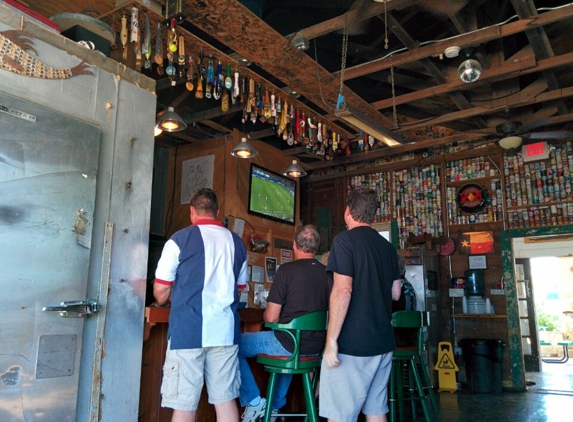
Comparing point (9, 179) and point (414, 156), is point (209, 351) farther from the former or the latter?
point (414, 156)

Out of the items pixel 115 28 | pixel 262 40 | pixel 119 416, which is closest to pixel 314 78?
pixel 262 40

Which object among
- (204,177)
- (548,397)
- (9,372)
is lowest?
(548,397)

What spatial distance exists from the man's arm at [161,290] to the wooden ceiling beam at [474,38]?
2.86 meters

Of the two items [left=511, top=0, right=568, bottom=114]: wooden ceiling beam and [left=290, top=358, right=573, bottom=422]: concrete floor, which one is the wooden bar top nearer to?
[left=290, top=358, right=573, bottom=422]: concrete floor

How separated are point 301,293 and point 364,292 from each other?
76cm

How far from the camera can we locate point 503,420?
4328 mm

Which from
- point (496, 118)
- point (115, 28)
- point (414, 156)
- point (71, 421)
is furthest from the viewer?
point (414, 156)

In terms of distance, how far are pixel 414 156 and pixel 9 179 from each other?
6.13 metres

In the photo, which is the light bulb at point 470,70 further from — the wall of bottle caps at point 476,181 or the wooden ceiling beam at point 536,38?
the wall of bottle caps at point 476,181

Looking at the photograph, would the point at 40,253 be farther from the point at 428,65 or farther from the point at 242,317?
the point at 428,65

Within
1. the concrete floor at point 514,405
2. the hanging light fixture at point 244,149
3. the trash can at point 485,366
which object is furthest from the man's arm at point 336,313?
the trash can at point 485,366

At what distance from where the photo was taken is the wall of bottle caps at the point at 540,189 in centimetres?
616

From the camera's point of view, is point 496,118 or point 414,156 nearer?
point 496,118

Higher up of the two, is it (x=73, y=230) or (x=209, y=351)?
(x=73, y=230)
